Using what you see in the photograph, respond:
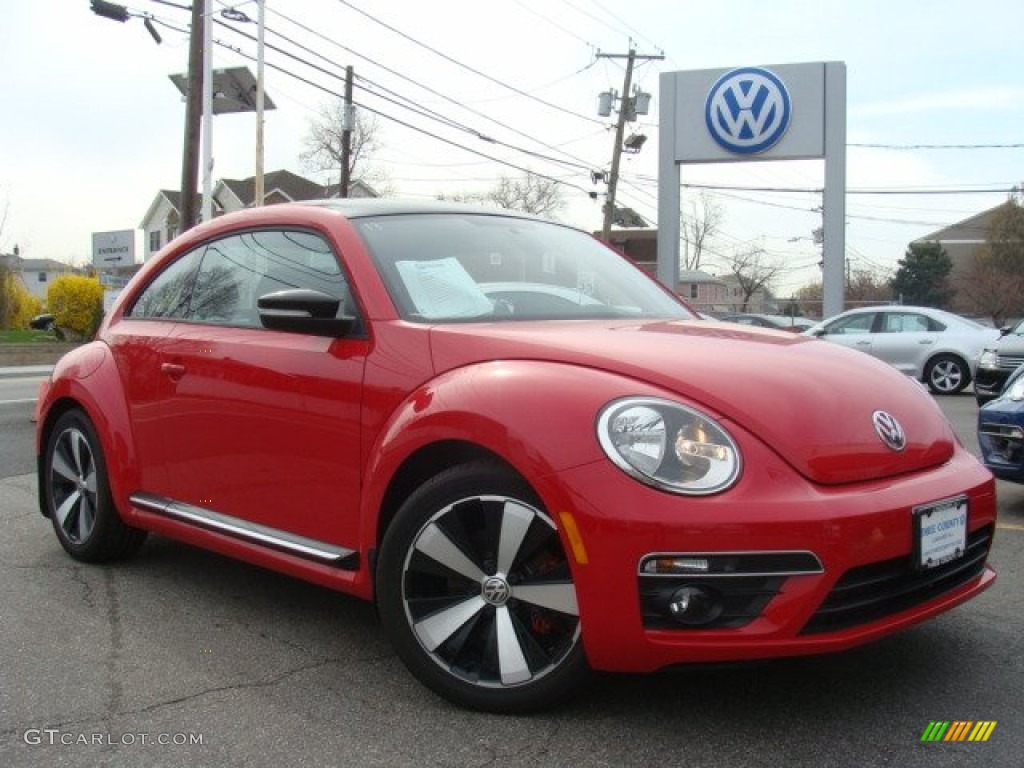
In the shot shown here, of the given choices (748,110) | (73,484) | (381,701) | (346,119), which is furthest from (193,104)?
(381,701)

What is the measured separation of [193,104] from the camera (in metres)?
19.5

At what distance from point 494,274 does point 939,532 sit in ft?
5.49

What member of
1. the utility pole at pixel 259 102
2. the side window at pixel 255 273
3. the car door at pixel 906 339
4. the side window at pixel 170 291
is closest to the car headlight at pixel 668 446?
the side window at pixel 255 273

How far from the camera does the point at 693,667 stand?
2529mm

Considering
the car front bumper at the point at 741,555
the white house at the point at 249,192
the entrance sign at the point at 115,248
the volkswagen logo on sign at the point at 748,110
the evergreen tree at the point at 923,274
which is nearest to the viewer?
A: the car front bumper at the point at 741,555

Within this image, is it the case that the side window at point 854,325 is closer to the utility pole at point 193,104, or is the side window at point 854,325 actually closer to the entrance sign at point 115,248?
the utility pole at point 193,104

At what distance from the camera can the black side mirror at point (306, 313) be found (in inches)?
124

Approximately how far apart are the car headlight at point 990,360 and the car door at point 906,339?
4.00m

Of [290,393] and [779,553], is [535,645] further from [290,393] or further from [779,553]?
[290,393]

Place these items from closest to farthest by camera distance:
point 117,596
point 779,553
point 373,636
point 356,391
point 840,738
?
1. point 779,553
2. point 840,738
3. point 356,391
4. point 373,636
5. point 117,596

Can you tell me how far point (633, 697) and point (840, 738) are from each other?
1.89 ft

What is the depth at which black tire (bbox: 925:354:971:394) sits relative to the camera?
14.6 metres

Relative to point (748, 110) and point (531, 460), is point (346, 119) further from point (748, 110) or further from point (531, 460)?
point (531, 460)

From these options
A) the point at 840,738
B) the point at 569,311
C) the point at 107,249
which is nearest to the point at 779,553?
the point at 840,738
